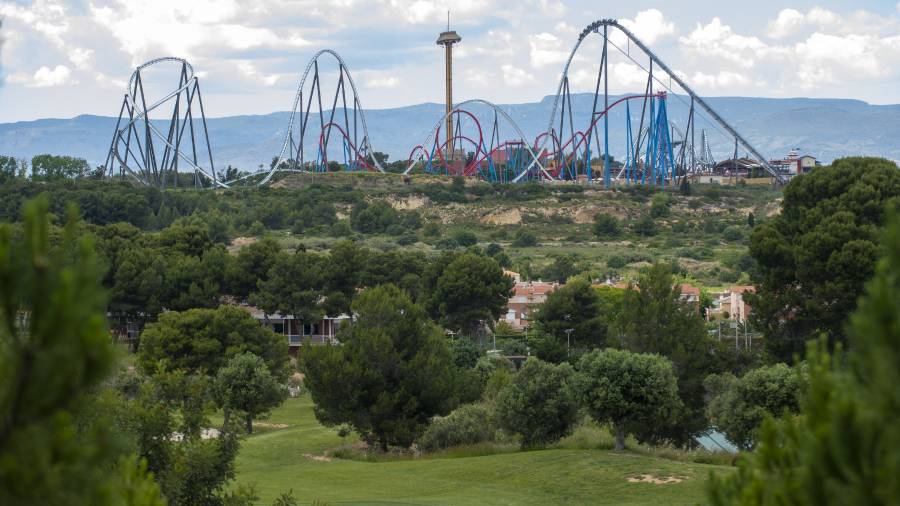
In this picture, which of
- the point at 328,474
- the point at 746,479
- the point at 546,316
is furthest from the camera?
the point at 546,316

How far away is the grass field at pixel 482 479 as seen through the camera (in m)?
23.1

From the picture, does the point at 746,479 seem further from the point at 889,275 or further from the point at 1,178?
the point at 1,178

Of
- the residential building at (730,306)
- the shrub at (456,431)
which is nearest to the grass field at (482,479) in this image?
the shrub at (456,431)

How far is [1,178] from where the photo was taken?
8844cm

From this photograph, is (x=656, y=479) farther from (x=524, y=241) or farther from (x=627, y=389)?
(x=524, y=241)

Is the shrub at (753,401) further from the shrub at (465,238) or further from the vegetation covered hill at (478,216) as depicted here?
the shrub at (465,238)

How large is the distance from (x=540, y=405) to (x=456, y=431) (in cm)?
262

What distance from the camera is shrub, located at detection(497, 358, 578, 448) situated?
29.9 m

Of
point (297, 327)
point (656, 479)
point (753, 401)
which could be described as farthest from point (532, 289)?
point (656, 479)

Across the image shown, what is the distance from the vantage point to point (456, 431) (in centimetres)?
3133

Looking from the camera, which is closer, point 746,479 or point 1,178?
point 746,479

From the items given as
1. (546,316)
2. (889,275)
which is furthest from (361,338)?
(889,275)

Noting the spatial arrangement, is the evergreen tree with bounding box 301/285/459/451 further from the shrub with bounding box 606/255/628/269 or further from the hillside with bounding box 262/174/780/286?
the shrub with bounding box 606/255/628/269

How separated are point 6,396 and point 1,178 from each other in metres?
88.4
